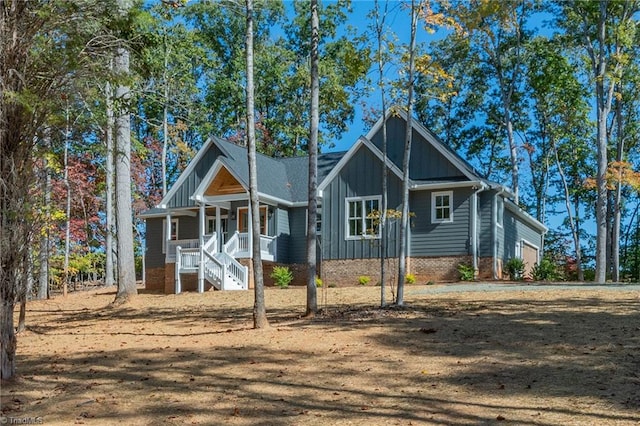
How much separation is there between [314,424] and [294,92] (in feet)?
119

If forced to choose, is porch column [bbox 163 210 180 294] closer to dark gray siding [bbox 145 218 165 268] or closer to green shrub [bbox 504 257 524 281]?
dark gray siding [bbox 145 218 165 268]

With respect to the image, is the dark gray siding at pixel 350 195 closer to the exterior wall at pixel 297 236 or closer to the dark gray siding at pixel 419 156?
the dark gray siding at pixel 419 156

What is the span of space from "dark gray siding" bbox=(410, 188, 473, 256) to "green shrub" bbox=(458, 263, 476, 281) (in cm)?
56

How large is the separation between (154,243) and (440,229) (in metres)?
14.3

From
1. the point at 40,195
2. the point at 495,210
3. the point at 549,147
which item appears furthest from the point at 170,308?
the point at 549,147

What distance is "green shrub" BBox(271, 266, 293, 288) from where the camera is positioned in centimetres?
2498

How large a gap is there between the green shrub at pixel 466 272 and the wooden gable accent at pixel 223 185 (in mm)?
9746

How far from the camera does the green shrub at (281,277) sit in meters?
25.0

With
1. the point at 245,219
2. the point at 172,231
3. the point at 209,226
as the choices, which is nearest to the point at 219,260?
the point at 245,219

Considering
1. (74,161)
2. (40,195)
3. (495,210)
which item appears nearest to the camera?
(40,195)

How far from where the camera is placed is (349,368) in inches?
352

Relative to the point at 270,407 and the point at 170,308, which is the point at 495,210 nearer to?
the point at 170,308

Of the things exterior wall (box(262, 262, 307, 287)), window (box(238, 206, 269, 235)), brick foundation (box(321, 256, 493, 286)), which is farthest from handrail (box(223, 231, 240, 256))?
brick foundation (box(321, 256, 493, 286))

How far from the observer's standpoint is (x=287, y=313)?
14656 mm
